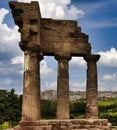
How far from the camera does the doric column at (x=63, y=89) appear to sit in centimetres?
3266

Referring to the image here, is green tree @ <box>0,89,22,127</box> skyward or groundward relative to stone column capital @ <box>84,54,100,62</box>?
groundward

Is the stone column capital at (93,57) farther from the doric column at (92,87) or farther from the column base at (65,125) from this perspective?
the column base at (65,125)

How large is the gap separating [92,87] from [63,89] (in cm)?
259

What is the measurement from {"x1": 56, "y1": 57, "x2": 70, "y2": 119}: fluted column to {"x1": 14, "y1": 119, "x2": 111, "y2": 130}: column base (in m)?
2.94

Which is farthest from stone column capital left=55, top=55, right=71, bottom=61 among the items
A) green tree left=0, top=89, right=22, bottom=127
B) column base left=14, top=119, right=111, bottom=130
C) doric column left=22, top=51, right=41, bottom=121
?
green tree left=0, top=89, right=22, bottom=127

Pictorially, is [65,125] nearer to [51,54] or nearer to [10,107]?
[51,54]

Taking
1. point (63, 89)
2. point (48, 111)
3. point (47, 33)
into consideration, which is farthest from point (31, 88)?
point (48, 111)

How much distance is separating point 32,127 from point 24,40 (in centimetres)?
654

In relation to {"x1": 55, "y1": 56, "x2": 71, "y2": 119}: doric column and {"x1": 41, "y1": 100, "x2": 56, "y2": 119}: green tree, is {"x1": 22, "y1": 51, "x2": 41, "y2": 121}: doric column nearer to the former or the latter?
{"x1": 55, "y1": 56, "x2": 71, "y2": 119}: doric column

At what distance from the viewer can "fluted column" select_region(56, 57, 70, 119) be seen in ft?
107

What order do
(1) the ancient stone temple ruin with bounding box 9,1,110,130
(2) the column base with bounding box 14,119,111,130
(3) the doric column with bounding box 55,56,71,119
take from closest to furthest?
1. (2) the column base with bounding box 14,119,111,130
2. (1) the ancient stone temple ruin with bounding box 9,1,110,130
3. (3) the doric column with bounding box 55,56,71,119

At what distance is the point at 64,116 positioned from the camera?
32562 mm

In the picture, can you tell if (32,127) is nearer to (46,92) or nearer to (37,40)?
(37,40)

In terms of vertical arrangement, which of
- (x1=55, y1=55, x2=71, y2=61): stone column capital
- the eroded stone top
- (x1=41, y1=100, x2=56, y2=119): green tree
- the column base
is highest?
the eroded stone top
